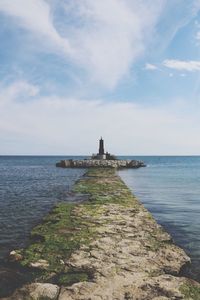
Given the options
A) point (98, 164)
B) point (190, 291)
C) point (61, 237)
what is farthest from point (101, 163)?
point (190, 291)

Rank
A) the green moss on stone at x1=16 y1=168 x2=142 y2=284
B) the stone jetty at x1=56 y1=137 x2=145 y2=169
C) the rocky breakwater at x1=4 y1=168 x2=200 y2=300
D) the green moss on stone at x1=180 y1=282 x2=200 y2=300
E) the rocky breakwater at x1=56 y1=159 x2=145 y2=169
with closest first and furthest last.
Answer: the green moss on stone at x1=180 y1=282 x2=200 y2=300 → the rocky breakwater at x1=4 y1=168 x2=200 y2=300 → the green moss on stone at x1=16 y1=168 x2=142 y2=284 → the rocky breakwater at x1=56 y1=159 x2=145 y2=169 → the stone jetty at x1=56 y1=137 x2=145 y2=169

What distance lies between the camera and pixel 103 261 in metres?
9.48

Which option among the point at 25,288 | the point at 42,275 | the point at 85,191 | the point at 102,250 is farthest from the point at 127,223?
the point at 85,191

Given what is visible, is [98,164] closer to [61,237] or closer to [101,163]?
[101,163]

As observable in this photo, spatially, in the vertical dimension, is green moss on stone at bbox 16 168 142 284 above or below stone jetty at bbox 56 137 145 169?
below

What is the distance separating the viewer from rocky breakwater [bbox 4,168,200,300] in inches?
300

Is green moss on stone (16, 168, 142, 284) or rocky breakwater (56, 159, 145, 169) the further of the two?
rocky breakwater (56, 159, 145, 169)

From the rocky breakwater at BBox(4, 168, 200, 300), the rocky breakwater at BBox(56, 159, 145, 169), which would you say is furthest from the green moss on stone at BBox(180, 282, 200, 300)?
the rocky breakwater at BBox(56, 159, 145, 169)

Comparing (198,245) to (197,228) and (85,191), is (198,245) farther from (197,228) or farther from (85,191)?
(85,191)

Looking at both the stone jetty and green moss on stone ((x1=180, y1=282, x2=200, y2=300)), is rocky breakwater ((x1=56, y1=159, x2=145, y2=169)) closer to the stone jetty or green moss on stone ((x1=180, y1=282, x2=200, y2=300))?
the stone jetty

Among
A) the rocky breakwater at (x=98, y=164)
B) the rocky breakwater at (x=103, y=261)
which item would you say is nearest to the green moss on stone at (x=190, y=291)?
the rocky breakwater at (x=103, y=261)

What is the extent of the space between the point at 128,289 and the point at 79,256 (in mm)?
2578

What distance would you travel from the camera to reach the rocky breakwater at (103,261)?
Result: 7625 mm

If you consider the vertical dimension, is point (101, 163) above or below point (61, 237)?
above
